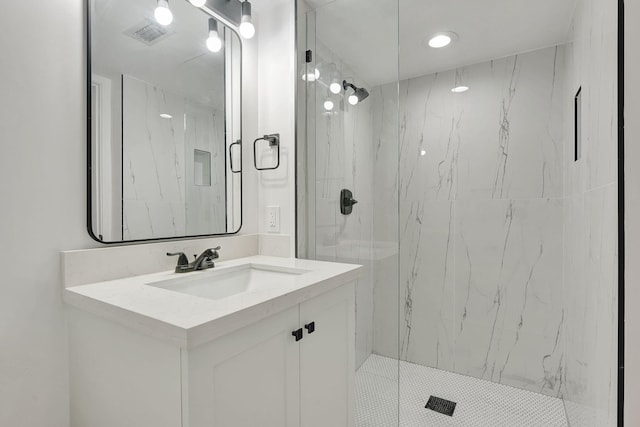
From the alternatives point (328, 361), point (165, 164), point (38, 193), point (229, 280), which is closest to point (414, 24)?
point (165, 164)

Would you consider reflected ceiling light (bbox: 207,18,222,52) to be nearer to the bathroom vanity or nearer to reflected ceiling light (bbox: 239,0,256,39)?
reflected ceiling light (bbox: 239,0,256,39)

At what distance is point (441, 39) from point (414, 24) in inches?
9.3

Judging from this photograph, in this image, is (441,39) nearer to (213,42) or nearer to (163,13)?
(213,42)

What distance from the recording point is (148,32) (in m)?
1.22

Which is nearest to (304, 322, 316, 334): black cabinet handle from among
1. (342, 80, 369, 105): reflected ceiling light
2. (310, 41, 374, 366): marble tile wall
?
(310, 41, 374, 366): marble tile wall

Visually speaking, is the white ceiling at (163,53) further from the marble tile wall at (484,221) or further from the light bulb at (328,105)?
the marble tile wall at (484,221)

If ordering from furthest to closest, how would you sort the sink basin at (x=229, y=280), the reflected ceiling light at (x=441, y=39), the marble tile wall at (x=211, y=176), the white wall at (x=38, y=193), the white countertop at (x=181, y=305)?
the reflected ceiling light at (x=441, y=39), the marble tile wall at (x=211, y=176), the sink basin at (x=229, y=280), the white wall at (x=38, y=193), the white countertop at (x=181, y=305)

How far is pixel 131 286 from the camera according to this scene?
101 cm

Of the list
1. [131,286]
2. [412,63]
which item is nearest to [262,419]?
[131,286]

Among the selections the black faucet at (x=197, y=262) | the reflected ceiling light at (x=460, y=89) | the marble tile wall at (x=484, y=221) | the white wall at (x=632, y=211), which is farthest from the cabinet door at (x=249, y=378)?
the reflected ceiling light at (x=460, y=89)

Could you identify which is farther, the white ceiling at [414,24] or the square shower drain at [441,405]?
the square shower drain at [441,405]

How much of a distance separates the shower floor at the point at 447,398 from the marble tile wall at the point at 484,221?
0.12 meters

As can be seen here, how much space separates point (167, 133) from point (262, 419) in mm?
1099

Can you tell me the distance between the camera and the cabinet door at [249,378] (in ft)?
2.29
